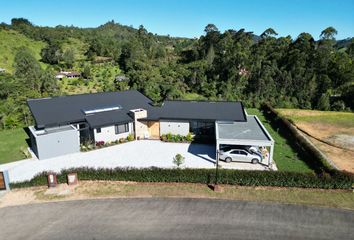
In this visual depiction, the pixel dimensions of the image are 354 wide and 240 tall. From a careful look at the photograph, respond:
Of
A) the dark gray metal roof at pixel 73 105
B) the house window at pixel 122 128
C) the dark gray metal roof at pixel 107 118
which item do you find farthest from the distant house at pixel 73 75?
the house window at pixel 122 128

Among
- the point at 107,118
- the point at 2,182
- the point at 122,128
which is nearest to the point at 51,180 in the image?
the point at 2,182

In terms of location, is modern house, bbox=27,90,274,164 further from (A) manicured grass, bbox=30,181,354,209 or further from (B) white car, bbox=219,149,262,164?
(A) manicured grass, bbox=30,181,354,209

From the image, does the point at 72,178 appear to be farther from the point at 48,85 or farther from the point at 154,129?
the point at 48,85

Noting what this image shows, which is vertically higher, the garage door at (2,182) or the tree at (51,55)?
the tree at (51,55)

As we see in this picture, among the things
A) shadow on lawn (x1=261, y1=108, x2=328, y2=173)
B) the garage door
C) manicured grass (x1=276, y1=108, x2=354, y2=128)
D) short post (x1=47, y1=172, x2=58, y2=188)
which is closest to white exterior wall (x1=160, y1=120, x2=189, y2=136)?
shadow on lawn (x1=261, y1=108, x2=328, y2=173)

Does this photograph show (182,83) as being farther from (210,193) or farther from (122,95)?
(210,193)

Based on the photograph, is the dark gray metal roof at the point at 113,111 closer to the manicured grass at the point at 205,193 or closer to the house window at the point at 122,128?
the house window at the point at 122,128

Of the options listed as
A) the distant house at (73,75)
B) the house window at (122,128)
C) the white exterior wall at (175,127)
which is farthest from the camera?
the distant house at (73,75)
